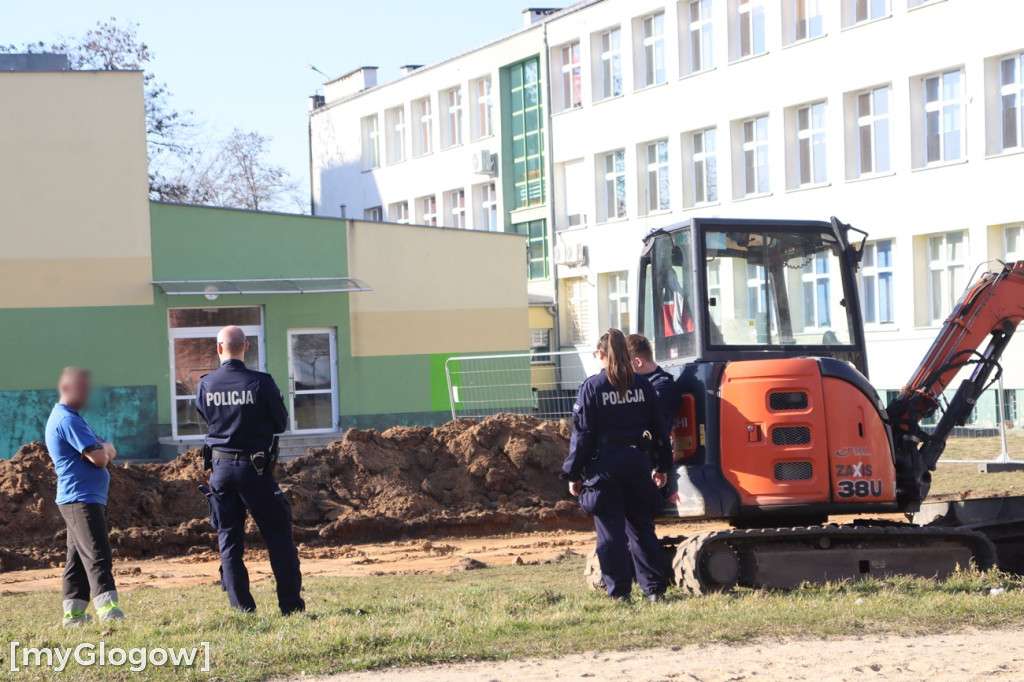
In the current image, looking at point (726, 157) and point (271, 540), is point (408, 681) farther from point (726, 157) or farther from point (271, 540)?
point (726, 157)

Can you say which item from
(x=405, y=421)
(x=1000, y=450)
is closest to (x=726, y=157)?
(x=405, y=421)

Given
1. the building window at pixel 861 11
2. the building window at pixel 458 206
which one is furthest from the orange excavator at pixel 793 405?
the building window at pixel 458 206

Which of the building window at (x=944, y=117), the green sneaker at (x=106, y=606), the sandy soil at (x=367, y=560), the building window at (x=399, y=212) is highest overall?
the building window at (x=399, y=212)

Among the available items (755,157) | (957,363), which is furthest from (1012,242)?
(957,363)

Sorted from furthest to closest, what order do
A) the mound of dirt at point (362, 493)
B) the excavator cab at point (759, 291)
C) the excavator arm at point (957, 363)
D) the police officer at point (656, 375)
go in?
the mound of dirt at point (362, 493)
the excavator arm at point (957, 363)
the excavator cab at point (759, 291)
the police officer at point (656, 375)

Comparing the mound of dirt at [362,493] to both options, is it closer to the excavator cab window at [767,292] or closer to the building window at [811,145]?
the excavator cab window at [767,292]

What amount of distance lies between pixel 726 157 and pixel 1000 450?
49.8 feet

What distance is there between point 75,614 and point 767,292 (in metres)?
5.52

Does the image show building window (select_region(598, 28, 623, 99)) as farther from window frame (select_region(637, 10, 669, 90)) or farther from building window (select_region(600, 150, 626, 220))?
A: building window (select_region(600, 150, 626, 220))

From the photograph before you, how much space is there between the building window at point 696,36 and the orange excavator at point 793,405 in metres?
27.0

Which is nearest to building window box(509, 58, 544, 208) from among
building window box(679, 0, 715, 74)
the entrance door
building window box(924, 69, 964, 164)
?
building window box(679, 0, 715, 74)

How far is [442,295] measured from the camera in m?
32.6

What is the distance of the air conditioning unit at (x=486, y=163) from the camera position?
44.7m

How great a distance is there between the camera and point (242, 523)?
8977mm
